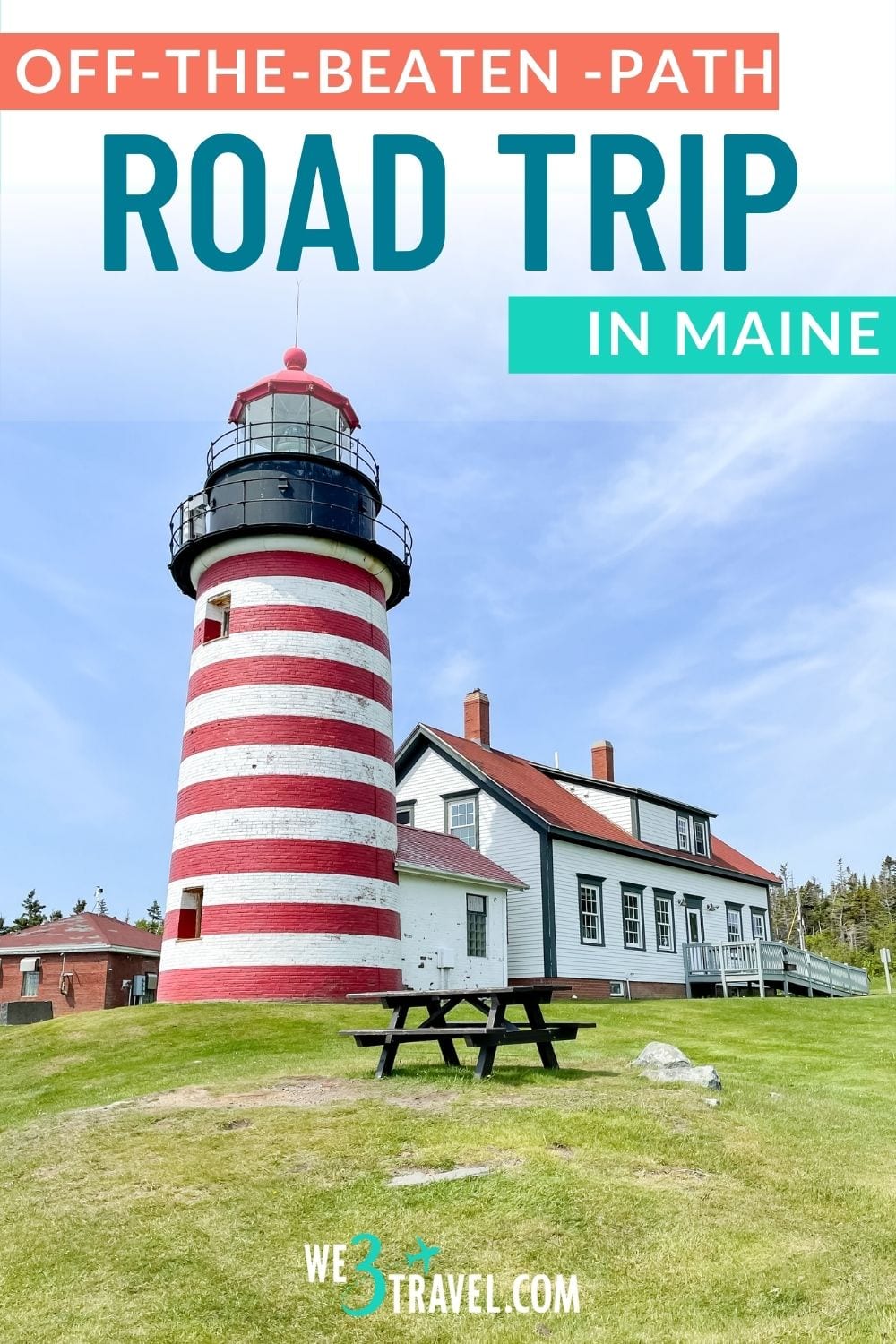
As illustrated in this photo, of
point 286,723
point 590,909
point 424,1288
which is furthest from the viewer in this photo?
point 590,909

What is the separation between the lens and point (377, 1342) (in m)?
5.70

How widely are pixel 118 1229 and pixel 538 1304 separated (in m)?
2.90

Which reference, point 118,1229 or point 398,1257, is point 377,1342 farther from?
point 118,1229

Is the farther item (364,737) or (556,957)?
(556,957)

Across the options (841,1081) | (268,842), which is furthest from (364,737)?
(841,1081)

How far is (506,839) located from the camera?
29.9 metres

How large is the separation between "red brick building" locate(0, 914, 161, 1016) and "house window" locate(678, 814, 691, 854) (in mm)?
16978

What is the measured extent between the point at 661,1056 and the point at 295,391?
1677cm

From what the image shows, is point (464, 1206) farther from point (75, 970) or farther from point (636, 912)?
point (75, 970)

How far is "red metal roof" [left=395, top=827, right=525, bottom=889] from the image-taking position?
24734 millimetres

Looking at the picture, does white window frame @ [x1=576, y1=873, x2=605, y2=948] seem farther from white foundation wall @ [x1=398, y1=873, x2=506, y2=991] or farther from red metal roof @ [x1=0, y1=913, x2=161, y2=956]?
red metal roof @ [x1=0, y1=913, x2=161, y2=956]

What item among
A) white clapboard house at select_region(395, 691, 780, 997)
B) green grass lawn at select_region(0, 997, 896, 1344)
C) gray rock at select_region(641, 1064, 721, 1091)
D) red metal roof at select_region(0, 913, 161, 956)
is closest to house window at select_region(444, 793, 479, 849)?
white clapboard house at select_region(395, 691, 780, 997)

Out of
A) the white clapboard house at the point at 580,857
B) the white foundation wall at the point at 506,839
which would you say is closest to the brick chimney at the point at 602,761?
the white clapboard house at the point at 580,857

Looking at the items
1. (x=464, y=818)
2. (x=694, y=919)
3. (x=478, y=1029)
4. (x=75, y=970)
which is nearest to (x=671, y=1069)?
(x=478, y=1029)
